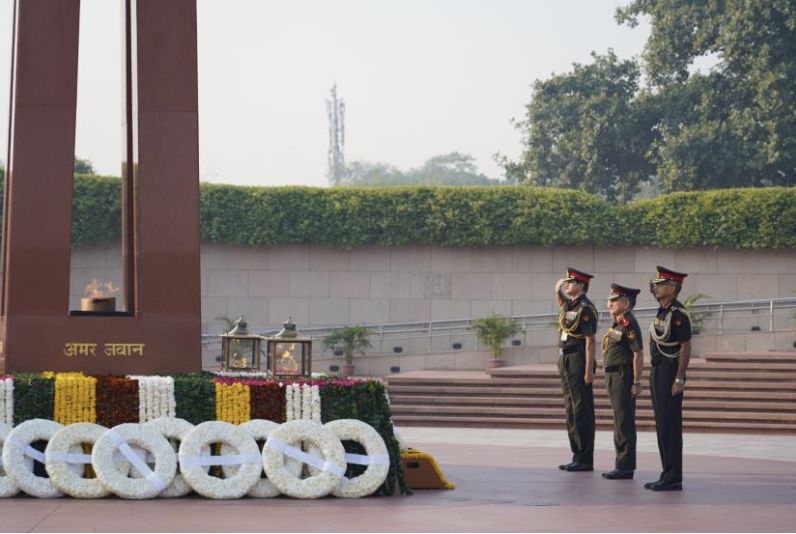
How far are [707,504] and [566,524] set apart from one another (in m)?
1.50

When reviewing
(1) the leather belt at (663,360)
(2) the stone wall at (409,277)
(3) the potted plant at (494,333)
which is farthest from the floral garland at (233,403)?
(2) the stone wall at (409,277)

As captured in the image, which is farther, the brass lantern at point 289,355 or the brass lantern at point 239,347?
the brass lantern at point 239,347

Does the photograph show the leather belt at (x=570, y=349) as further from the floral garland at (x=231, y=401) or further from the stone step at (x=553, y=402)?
A: the stone step at (x=553, y=402)

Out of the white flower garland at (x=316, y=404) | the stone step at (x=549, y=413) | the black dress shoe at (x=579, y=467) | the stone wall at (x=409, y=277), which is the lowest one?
the stone step at (x=549, y=413)

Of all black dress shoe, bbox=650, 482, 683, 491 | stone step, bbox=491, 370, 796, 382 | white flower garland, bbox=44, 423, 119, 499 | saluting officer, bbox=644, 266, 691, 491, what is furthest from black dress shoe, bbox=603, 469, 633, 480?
stone step, bbox=491, 370, 796, 382

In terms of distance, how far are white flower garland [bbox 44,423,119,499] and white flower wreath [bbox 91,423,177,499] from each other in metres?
0.08

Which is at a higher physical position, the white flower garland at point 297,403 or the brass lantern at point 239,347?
the brass lantern at point 239,347

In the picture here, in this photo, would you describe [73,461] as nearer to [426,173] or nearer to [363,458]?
[363,458]

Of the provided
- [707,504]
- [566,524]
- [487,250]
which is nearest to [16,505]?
[566,524]

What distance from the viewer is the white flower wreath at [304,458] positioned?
767 cm

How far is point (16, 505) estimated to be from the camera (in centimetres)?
713

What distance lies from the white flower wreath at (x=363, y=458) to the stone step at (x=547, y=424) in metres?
8.28

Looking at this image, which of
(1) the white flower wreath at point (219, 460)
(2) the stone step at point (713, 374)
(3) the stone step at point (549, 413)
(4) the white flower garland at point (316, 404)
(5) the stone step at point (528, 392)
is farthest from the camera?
(2) the stone step at point (713, 374)

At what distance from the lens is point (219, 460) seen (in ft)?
25.2
